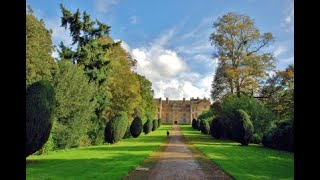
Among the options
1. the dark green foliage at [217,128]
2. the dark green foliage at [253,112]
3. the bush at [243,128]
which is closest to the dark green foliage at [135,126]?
the dark green foliage at [217,128]

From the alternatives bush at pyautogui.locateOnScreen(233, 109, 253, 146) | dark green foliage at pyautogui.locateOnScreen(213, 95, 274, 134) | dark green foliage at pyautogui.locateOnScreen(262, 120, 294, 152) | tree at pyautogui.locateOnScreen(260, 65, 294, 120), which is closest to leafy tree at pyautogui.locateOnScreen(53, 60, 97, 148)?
bush at pyautogui.locateOnScreen(233, 109, 253, 146)

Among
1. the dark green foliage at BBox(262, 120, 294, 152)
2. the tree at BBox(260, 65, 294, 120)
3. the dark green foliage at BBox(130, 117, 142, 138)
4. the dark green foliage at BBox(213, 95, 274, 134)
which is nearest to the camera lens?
the dark green foliage at BBox(262, 120, 294, 152)

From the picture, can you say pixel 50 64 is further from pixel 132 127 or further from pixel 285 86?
pixel 285 86

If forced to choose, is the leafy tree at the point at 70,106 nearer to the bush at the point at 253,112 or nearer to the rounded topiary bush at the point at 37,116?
the rounded topiary bush at the point at 37,116

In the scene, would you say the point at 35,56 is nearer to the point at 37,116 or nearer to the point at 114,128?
the point at 114,128

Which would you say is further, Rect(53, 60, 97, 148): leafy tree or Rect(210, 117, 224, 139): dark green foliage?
Rect(210, 117, 224, 139): dark green foliage

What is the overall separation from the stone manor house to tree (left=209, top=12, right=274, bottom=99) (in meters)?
105

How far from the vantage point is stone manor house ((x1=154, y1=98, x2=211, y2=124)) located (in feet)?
474

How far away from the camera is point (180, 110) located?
5758 inches

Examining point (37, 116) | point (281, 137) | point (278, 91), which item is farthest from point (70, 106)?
point (278, 91)

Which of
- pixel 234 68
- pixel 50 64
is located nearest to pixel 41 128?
pixel 50 64

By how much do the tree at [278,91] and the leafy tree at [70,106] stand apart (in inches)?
802

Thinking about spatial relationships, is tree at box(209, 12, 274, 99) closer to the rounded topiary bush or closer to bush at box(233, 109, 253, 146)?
bush at box(233, 109, 253, 146)
